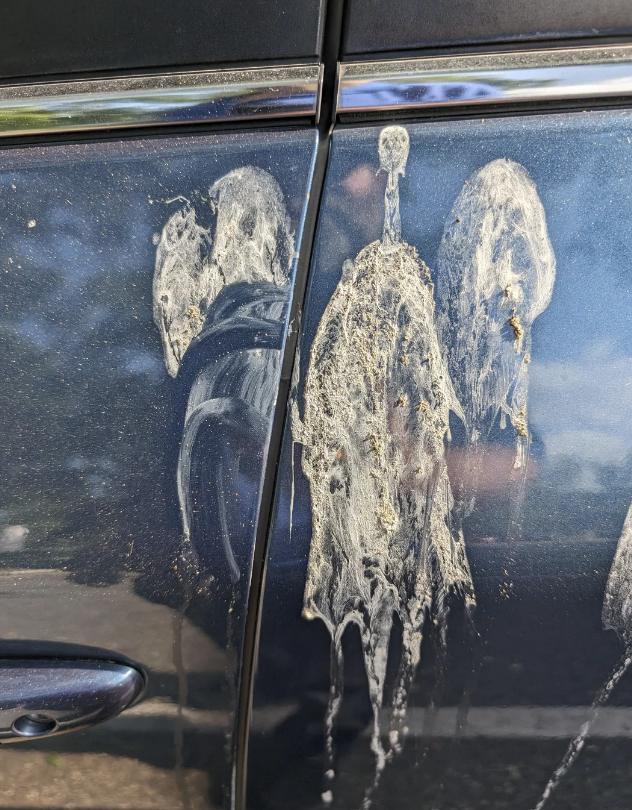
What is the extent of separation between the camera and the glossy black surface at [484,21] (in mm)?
829

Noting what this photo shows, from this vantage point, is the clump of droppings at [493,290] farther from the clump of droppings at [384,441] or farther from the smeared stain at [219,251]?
the smeared stain at [219,251]

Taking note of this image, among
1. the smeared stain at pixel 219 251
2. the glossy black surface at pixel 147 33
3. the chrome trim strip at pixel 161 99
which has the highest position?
the glossy black surface at pixel 147 33

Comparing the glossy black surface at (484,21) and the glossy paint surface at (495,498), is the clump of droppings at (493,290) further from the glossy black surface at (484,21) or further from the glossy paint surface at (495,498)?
the glossy black surface at (484,21)

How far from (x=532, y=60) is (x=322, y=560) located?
0.78 meters

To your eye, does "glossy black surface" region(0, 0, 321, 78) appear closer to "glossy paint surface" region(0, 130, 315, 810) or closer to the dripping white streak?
"glossy paint surface" region(0, 130, 315, 810)

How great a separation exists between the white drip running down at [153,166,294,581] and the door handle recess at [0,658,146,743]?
0.99 feet

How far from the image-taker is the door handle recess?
2.91 feet

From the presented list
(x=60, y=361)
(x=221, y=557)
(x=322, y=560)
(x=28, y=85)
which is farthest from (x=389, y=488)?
(x=28, y=85)

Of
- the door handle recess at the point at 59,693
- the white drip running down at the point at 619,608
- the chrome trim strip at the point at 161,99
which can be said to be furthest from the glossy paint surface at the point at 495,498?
the door handle recess at the point at 59,693

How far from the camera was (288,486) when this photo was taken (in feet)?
2.87

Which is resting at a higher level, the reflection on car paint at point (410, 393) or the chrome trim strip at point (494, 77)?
the chrome trim strip at point (494, 77)

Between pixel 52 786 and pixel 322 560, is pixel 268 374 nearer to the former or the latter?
pixel 322 560

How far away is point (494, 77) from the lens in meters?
0.83

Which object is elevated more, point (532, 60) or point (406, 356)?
point (532, 60)
